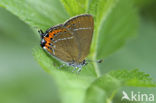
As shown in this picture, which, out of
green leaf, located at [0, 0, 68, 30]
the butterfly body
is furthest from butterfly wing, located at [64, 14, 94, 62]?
green leaf, located at [0, 0, 68, 30]

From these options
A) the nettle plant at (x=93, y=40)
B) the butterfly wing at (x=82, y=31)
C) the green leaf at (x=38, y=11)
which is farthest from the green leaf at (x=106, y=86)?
the green leaf at (x=38, y=11)

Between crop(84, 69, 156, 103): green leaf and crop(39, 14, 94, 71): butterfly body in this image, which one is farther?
crop(39, 14, 94, 71): butterfly body

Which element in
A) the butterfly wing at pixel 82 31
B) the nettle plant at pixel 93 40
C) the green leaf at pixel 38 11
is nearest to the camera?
the nettle plant at pixel 93 40

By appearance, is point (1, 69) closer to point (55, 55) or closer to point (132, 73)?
point (55, 55)

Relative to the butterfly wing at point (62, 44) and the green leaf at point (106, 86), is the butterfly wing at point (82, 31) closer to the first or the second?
the butterfly wing at point (62, 44)

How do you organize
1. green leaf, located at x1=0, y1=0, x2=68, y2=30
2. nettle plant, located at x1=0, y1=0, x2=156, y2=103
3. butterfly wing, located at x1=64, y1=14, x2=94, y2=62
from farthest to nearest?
butterfly wing, located at x1=64, y1=14, x2=94, y2=62, green leaf, located at x1=0, y1=0, x2=68, y2=30, nettle plant, located at x1=0, y1=0, x2=156, y2=103

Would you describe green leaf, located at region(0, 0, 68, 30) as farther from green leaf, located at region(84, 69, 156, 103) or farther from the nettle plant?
green leaf, located at region(84, 69, 156, 103)

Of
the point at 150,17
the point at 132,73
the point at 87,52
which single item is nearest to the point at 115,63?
the point at 150,17

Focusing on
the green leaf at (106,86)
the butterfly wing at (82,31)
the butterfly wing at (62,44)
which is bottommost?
the green leaf at (106,86)
